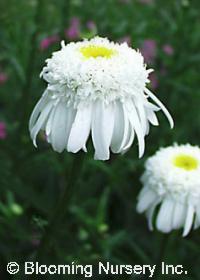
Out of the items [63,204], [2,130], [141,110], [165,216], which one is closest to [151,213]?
[165,216]

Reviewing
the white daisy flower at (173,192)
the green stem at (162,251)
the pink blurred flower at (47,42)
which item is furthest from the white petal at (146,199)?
the pink blurred flower at (47,42)

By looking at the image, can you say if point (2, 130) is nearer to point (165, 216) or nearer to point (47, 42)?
point (47, 42)

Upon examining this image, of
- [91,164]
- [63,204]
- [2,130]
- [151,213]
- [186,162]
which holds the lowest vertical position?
[63,204]

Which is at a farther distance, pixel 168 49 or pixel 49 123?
pixel 168 49

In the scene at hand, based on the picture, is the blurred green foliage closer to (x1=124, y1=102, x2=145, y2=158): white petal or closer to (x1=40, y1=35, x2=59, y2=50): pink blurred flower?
(x1=40, y1=35, x2=59, y2=50): pink blurred flower

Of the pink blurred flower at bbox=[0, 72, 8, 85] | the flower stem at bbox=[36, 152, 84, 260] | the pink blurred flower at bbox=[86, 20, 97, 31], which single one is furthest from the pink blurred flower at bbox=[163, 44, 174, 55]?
the flower stem at bbox=[36, 152, 84, 260]

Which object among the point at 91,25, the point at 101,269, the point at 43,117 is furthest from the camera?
the point at 91,25

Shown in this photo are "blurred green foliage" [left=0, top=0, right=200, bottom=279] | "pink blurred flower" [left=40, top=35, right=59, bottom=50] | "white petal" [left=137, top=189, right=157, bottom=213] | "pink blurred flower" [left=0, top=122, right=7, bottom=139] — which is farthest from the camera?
"pink blurred flower" [left=40, top=35, right=59, bottom=50]

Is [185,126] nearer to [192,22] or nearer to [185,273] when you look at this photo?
[192,22]
